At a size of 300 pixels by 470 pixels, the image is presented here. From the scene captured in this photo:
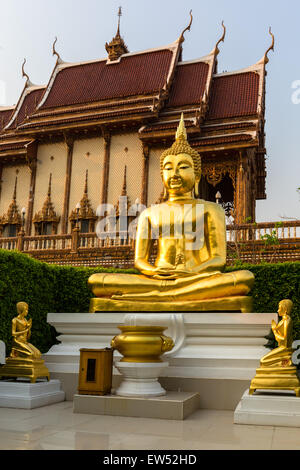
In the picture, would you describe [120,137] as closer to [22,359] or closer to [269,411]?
[22,359]

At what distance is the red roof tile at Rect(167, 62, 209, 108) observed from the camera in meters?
15.3

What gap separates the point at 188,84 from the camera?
15.8m

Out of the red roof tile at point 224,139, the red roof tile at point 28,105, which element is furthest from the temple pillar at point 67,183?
the red roof tile at point 224,139

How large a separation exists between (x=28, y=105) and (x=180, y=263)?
48.8 ft

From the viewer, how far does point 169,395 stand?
382 cm

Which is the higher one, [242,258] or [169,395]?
[242,258]

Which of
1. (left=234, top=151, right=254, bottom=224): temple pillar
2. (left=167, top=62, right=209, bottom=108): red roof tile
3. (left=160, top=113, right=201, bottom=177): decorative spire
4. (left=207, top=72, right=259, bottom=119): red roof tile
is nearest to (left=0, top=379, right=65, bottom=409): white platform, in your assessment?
(left=160, top=113, right=201, bottom=177): decorative spire

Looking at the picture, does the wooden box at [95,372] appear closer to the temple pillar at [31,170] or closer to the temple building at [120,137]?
the temple building at [120,137]

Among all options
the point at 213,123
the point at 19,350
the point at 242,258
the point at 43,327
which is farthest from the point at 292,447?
the point at 213,123

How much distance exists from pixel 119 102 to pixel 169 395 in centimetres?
1240

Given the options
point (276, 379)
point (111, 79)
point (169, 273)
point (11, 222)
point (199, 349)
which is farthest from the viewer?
point (111, 79)

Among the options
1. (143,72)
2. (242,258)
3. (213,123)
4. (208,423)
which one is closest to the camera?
(208,423)

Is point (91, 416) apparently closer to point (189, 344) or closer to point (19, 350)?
point (19, 350)

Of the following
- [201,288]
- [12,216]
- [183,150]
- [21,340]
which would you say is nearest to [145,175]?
[12,216]
